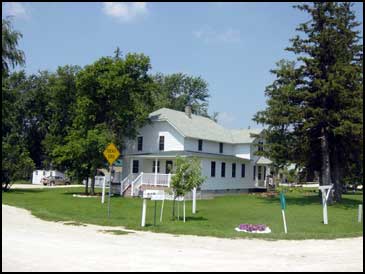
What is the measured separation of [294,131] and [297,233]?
19.9 meters

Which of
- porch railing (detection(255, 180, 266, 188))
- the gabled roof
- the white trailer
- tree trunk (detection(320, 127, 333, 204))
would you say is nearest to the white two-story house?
the gabled roof

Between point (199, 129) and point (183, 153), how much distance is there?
5.72 m

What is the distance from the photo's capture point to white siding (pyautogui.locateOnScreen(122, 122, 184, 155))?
4041 cm

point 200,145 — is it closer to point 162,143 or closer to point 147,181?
point 162,143

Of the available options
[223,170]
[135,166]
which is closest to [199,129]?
[223,170]

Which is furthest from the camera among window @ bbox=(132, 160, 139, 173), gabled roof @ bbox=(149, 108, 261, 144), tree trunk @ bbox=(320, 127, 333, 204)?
window @ bbox=(132, 160, 139, 173)

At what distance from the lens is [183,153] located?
38.5 meters

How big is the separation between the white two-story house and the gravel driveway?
22157mm

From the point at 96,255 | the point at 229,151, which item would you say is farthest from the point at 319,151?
the point at 96,255

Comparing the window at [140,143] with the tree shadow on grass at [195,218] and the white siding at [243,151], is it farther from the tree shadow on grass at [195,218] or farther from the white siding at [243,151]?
the tree shadow on grass at [195,218]

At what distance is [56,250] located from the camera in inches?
445

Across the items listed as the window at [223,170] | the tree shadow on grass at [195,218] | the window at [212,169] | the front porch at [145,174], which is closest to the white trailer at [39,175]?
the front porch at [145,174]

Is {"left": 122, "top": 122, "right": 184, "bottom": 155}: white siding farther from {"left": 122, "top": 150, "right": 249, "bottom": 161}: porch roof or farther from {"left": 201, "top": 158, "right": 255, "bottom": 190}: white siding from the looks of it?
{"left": 201, "top": 158, "right": 255, "bottom": 190}: white siding

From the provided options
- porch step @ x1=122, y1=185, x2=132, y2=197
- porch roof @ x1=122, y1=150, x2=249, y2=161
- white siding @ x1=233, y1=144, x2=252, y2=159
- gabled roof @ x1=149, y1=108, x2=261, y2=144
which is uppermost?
gabled roof @ x1=149, y1=108, x2=261, y2=144
